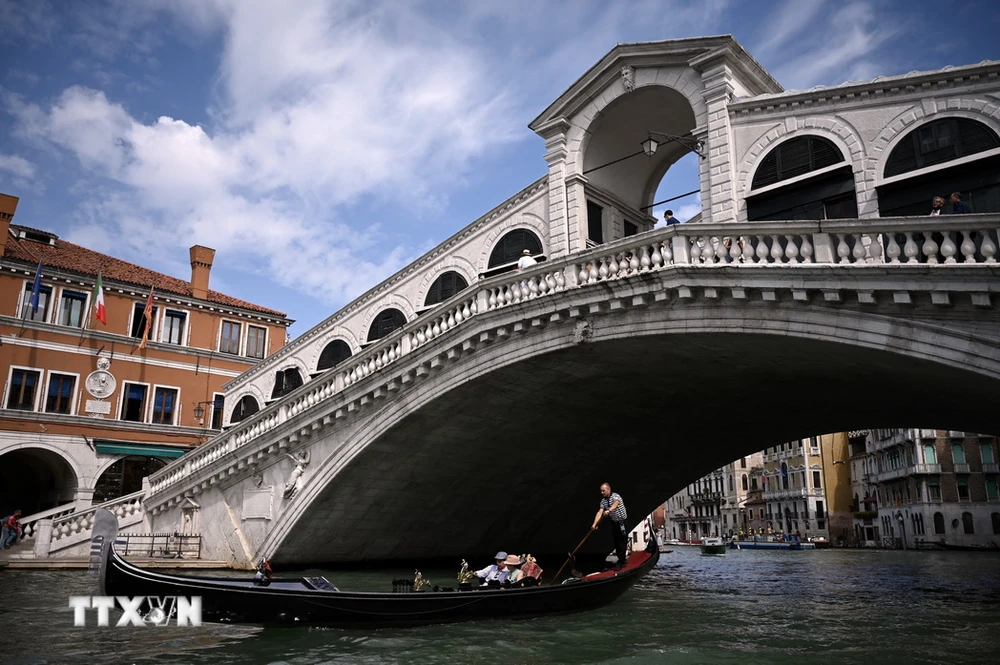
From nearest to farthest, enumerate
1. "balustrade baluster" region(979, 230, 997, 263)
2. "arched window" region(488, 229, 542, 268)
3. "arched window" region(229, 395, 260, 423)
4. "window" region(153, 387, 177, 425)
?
1. "balustrade baluster" region(979, 230, 997, 263)
2. "arched window" region(488, 229, 542, 268)
3. "arched window" region(229, 395, 260, 423)
4. "window" region(153, 387, 177, 425)

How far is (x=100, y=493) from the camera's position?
2627 centimetres

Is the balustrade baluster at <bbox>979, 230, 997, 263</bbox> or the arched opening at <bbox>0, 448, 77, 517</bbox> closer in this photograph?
the balustrade baluster at <bbox>979, 230, 997, 263</bbox>

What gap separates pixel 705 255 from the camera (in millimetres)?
11766

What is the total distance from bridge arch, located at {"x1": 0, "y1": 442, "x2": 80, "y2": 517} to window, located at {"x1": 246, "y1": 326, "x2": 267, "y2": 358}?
23.4 ft

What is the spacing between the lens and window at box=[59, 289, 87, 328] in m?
24.9

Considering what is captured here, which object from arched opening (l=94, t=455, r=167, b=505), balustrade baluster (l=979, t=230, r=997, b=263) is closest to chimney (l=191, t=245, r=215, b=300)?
arched opening (l=94, t=455, r=167, b=505)

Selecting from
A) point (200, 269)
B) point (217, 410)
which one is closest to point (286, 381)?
point (217, 410)

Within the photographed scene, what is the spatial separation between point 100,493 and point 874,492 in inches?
1877

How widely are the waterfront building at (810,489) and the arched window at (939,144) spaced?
47.5 meters

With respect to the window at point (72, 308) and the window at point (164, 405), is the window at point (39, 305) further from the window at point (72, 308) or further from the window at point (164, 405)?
the window at point (164, 405)

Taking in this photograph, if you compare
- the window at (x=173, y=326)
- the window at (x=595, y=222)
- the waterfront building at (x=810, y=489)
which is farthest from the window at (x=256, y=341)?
the waterfront building at (x=810, y=489)

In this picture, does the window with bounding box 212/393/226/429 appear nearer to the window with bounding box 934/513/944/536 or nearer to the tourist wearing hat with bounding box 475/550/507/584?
the tourist wearing hat with bounding box 475/550/507/584

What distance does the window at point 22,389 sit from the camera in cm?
2375

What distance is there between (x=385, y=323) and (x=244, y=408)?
7.92m
